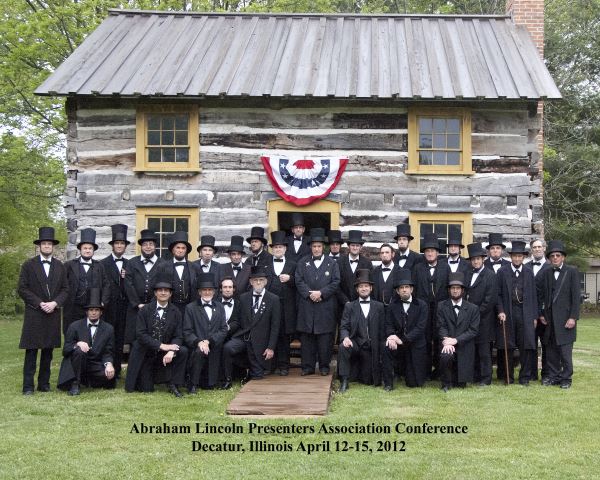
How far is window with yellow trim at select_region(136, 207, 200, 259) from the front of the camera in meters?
13.9

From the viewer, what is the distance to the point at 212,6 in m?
26.6

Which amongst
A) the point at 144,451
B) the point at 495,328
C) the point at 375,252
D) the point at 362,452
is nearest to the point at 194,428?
the point at 144,451

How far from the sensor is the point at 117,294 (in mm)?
11797

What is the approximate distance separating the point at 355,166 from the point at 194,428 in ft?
21.9

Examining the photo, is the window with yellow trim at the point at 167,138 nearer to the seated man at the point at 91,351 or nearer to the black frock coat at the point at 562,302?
the seated man at the point at 91,351

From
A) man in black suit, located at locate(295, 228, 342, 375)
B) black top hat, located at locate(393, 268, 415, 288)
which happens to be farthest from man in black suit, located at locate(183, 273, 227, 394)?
black top hat, located at locate(393, 268, 415, 288)

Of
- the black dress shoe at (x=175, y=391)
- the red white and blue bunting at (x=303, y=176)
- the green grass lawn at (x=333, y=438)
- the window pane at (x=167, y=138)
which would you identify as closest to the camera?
the green grass lawn at (x=333, y=438)

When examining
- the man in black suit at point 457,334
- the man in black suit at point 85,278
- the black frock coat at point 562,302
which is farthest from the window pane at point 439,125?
the man in black suit at point 85,278

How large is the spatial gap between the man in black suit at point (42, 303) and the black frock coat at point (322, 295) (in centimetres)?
320

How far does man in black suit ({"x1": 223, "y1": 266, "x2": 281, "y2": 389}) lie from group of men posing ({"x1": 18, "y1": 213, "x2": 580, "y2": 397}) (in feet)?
0.05

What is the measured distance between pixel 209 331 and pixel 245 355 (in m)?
0.72

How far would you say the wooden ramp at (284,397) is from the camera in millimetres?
8984

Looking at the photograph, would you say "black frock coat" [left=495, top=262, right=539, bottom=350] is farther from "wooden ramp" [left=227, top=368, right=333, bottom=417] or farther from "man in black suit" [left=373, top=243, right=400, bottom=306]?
"wooden ramp" [left=227, top=368, right=333, bottom=417]

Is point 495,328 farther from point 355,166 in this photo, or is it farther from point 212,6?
point 212,6
